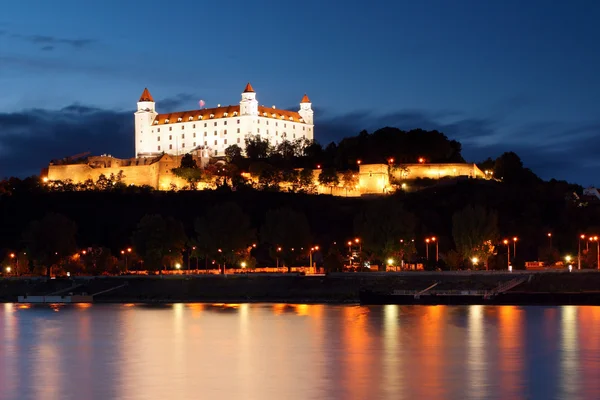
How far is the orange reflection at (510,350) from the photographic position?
32.7 metres

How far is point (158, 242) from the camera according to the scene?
3605 inches

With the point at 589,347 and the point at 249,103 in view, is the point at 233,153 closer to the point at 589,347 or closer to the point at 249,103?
the point at 249,103

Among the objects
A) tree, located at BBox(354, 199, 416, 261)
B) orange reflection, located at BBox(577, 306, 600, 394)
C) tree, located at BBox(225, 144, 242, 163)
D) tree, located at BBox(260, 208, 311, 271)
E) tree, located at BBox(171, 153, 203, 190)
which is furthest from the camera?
tree, located at BBox(225, 144, 242, 163)

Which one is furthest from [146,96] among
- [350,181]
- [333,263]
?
[333,263]

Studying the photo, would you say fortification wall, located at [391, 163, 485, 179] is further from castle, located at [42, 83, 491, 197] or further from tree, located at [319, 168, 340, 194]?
tree, located at [319, 168, 340, 194]

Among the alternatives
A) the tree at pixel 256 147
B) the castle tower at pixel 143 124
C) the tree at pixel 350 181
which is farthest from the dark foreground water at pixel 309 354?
the castle tower at pixel 143 124

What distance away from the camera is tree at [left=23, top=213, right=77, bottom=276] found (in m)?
94.1

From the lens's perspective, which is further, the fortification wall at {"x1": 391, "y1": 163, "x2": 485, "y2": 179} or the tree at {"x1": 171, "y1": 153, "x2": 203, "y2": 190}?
the tree at {"x1": 171, "y1": 153, "x2": 203, "y2": 190}

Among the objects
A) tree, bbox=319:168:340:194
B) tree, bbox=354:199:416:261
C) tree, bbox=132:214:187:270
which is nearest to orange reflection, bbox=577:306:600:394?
tree, bbox=354:199:416:261

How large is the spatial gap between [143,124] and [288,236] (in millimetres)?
65849

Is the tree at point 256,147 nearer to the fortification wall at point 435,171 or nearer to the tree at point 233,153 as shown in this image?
the tree at point 233,153

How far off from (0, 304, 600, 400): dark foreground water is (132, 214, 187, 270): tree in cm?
2573

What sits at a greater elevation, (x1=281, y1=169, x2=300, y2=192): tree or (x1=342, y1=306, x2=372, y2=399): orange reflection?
(x1=281, y1=169, x2=300, y2=192): tree

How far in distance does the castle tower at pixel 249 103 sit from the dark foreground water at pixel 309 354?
266 feet
